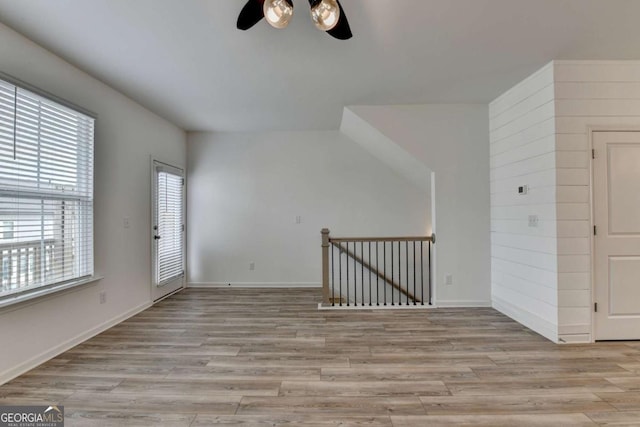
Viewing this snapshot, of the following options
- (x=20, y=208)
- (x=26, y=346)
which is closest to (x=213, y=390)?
(x=26, y=346)

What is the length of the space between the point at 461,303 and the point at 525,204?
1.47m

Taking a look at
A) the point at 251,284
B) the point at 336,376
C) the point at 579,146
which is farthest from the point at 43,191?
the point at 579,146

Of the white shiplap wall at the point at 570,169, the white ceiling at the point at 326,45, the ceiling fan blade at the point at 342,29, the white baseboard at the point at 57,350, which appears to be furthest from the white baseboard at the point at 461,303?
the white baseboard at the point at 57,350

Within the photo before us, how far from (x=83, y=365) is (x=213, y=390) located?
48.5 inches

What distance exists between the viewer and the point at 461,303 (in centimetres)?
381

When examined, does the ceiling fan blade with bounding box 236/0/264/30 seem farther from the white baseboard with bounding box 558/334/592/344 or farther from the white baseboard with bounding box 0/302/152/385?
the white baseboard with bounding box 558/334/592/344

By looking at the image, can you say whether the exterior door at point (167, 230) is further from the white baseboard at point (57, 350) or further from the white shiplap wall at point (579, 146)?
the white shiplap wall at point (579, 146)

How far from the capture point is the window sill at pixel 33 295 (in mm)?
2131

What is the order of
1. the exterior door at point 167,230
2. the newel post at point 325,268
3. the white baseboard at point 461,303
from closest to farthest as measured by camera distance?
the white baseboard at point 461,303 < the newel post at point 325,268 < the exterior door at point 167,230

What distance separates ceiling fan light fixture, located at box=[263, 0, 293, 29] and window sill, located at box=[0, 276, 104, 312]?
2.68 m

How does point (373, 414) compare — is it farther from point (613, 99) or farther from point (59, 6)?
point (613, 99)

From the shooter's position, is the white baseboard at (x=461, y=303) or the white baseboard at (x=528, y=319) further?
the white baseboard at (x=461, y=303)

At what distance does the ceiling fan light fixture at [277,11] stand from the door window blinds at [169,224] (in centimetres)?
312

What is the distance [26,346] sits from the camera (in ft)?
7.57
